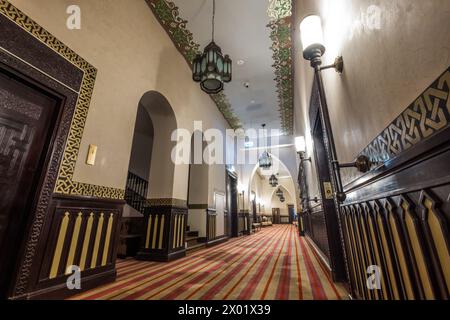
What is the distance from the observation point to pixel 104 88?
2199 millimetres

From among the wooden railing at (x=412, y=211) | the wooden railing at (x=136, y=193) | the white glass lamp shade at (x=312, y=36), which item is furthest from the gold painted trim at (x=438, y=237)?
the wooden railing at (x=136, y=193)

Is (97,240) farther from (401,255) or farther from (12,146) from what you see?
(401,255)

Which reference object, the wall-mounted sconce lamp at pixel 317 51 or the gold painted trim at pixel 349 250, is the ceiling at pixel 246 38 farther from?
the gold painted trim at pixel 349 250

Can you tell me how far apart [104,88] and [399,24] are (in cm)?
253

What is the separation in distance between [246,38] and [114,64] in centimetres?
291

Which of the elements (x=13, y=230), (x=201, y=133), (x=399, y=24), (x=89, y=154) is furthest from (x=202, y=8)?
(x=13, y=230)

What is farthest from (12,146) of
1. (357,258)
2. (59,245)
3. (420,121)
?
(357,258)

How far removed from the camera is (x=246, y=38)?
13.6ft

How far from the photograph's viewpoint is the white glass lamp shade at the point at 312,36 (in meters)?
1.26

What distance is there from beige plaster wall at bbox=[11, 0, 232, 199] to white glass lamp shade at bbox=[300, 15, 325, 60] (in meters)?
2.09

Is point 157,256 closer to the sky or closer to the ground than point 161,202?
closer to the ground

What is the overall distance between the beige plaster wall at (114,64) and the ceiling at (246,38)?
529 mm
